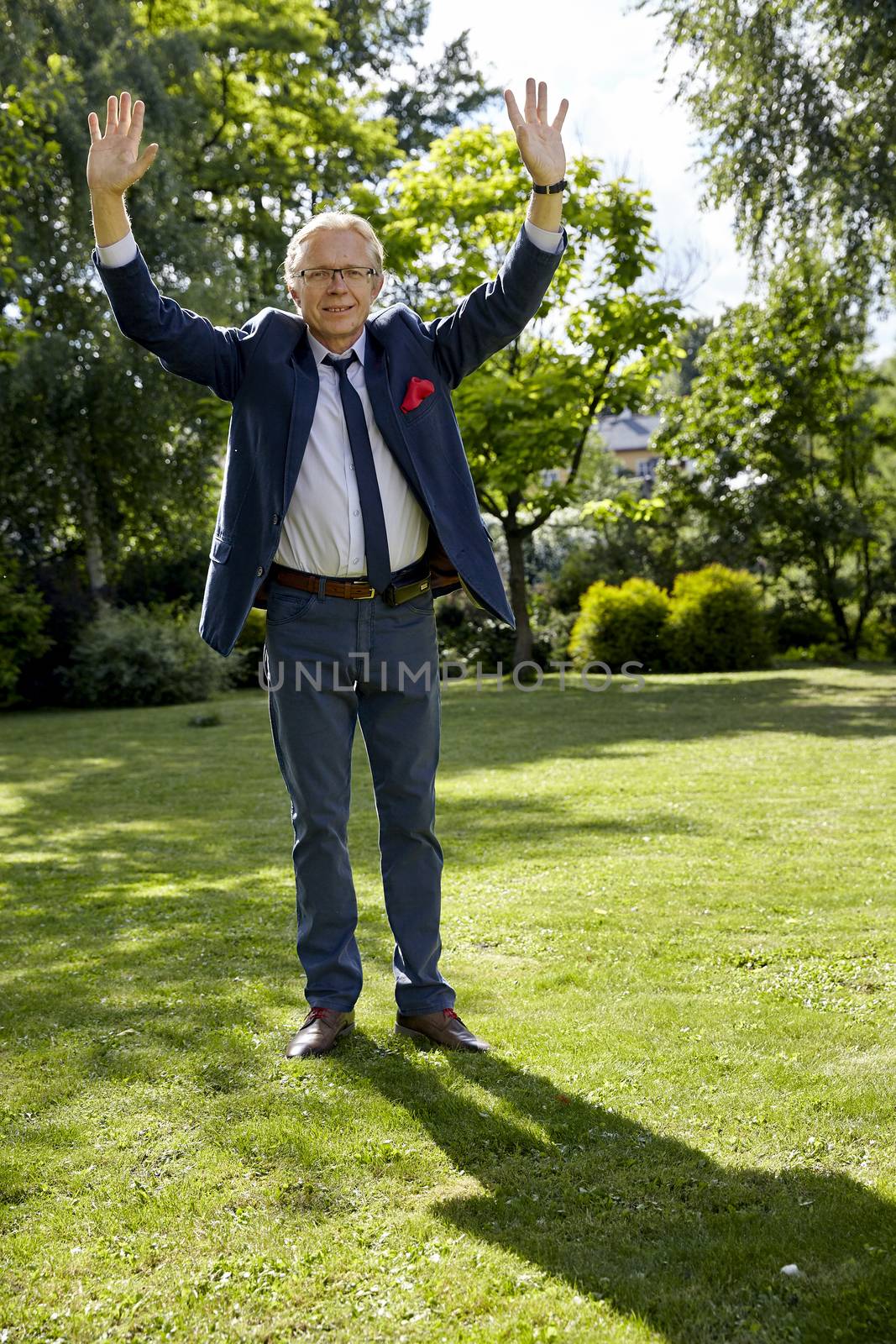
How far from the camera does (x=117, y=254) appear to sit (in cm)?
312

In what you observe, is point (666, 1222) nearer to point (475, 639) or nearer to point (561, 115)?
point (561, 115)

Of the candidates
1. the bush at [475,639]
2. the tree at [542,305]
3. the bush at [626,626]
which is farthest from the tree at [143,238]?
the bush at [626,626]

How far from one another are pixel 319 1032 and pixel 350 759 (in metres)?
0.78

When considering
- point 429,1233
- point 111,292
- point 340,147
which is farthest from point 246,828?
point 340,147

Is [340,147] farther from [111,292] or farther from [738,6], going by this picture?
[111,292]

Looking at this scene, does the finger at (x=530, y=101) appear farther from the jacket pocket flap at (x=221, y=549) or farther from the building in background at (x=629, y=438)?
the building in background at (x=629, y=438)

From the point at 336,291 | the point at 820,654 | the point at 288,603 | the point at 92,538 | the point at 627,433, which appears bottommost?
the point at 820,654

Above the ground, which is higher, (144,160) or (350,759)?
(144,160)

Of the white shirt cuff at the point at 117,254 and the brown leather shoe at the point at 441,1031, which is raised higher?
the white shirt cuff at the point at 117,254

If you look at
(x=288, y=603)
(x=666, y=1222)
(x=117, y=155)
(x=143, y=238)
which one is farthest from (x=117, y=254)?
(x=143, y=238)

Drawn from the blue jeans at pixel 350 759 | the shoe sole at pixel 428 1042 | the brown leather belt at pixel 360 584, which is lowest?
the shoe sole at pixel 428 1042

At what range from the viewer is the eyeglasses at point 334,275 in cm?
334

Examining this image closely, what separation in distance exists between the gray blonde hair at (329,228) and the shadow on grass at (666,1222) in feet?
7.44

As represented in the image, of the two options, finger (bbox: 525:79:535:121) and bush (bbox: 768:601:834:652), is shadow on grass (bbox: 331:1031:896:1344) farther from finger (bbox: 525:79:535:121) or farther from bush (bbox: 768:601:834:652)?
bush (bbox: 768:601:834:652)
